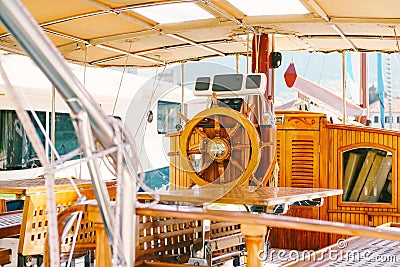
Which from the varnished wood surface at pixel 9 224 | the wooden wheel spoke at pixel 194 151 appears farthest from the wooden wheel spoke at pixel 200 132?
the varnished wood surface at pixel 9 224

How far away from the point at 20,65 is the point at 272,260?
508 centimetres

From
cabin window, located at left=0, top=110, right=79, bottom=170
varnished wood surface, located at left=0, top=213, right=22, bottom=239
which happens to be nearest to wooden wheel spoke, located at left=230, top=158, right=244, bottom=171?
varnished wood surface, located at left=0, top=213, right=22, bottom=239

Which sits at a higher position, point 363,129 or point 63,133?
point 63,133

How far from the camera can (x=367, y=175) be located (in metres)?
5.64

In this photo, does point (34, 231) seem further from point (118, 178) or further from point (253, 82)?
point (118, 178)

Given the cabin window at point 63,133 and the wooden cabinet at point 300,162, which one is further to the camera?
the cabin window at point 63,133

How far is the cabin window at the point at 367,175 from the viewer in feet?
18.2

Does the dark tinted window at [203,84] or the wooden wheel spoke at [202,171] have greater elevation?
the dark tinted window at [203,84]

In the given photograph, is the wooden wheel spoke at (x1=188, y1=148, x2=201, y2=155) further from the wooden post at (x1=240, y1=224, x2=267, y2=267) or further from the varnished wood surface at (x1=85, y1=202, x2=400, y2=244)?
the wooden post at (x1=240, y1=224, x2=267, y2=267)

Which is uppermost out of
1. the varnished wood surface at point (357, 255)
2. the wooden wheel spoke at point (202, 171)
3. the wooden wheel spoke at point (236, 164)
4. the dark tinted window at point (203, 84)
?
the dark tinted window at point (203, 84)

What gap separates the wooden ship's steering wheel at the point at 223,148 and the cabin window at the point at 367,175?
2.04 meters

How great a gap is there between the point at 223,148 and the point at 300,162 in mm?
2112

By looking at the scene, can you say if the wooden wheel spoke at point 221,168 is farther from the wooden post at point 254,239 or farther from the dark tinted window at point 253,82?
the wooden post at point 254,239

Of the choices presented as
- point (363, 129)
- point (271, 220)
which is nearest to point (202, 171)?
point (271, 220)
